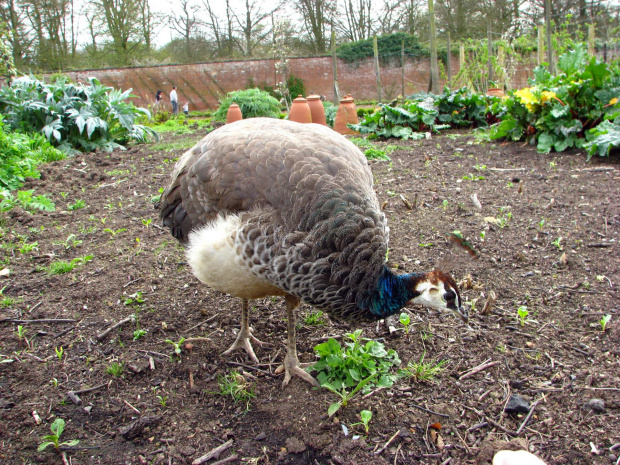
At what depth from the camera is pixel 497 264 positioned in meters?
3.71

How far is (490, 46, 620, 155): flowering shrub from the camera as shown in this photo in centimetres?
655

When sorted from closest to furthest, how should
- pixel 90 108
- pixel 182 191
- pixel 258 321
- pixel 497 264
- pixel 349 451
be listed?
pixel 349 451
pixel 182 191
pixel 258 321
pixel 497 264
pixel 90 108

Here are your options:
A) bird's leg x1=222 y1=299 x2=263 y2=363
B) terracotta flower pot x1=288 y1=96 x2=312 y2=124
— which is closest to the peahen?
bird's leg x1=222 y1=299 x2=263 y2=363

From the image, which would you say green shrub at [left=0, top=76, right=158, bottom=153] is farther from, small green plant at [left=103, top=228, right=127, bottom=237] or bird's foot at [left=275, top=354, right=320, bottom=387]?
bird's foot at [left=275, top=354, right=320, bottom=387]

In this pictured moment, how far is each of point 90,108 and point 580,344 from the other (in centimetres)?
934

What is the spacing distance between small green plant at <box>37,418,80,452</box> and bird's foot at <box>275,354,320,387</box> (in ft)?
3.66

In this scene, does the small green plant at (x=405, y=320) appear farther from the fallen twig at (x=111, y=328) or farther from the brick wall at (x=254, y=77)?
the brick wall at (x=254, y=77)

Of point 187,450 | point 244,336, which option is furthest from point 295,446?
point 244,336

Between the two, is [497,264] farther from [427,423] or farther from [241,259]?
[241,259]

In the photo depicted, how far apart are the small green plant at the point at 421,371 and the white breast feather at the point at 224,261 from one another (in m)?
0.86

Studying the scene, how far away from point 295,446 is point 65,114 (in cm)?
879

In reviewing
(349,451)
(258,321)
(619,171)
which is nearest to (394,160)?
(619,171)

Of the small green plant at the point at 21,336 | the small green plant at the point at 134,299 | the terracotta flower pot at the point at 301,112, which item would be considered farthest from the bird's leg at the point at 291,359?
the terracotta flower pot at the point at 301,112

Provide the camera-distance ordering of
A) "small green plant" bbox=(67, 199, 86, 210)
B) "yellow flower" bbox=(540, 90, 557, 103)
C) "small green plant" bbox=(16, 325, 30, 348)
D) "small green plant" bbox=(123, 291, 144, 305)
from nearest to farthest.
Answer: "small green plant" bbox=(16, 325, 30, 348) < "small green plant" bbox=(123, 291, 144, 305) < "small green plant" bbox=(67, 199, 86, 210) < "yellow flower" bbox=(540, 90, 557, 103)
